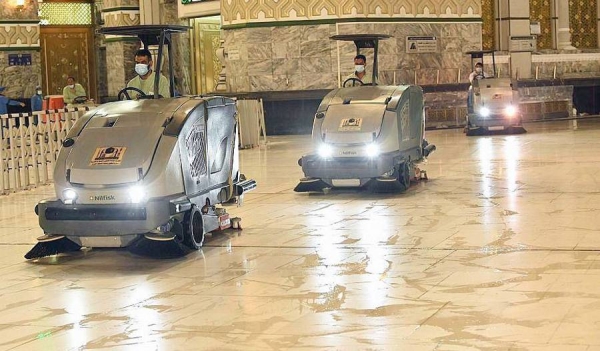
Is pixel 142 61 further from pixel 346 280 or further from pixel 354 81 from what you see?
pixel 354 81

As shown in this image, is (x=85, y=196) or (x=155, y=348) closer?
(x=155, y=348)

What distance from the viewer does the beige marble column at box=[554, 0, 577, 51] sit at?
27.7 meters

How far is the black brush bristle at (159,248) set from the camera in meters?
8.67

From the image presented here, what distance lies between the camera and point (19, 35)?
26.5 meters

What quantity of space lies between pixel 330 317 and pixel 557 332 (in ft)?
4.24

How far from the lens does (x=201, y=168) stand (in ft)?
30.4

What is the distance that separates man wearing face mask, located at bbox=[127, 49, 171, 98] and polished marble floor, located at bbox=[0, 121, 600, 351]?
1446 mm

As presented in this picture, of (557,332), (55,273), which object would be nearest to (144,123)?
(55,273)

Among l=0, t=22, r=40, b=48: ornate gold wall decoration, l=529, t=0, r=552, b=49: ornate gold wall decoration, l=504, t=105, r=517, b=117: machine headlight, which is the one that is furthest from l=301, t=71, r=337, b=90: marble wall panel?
l=0, t=22, r=40, b=48: ornate gold wall decoration

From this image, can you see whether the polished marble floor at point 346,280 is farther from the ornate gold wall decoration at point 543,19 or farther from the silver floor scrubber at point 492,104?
the ornate gold wall decoration at point 543,19

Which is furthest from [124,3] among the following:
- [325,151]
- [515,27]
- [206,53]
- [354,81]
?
[325,151]

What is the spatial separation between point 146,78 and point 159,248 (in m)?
2.04

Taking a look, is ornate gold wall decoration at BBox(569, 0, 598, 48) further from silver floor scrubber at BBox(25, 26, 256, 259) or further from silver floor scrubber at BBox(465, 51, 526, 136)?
silver floor scrubber at BBox(25, 26, 256, 259)

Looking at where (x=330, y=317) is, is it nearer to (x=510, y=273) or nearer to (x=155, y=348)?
(x=155, y=348)
